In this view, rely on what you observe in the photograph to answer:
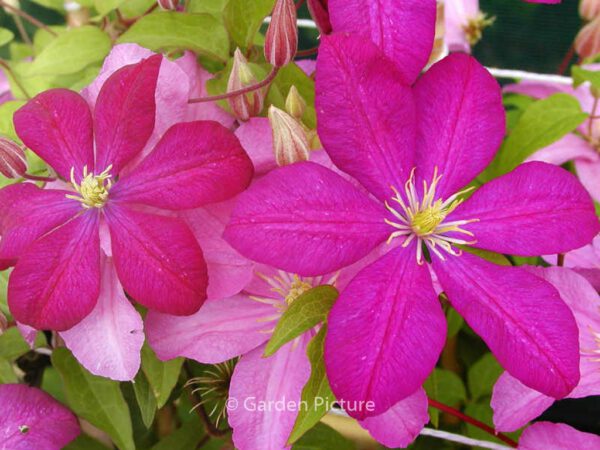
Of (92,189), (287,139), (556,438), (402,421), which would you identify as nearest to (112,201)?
(92,189)

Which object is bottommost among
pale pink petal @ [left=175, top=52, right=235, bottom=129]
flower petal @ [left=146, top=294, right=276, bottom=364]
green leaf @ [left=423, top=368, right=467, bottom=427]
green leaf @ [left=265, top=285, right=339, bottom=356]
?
green leaf @ [left=423, top=368, right=467, bottom=427]

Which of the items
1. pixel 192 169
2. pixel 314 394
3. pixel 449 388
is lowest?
pixel 449 388

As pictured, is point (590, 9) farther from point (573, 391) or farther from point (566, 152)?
point (573, 391)

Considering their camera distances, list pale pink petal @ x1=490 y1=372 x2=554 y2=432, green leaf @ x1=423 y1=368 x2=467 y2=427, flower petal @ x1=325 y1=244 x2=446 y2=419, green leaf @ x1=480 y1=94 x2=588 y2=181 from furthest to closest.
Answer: green leaf @ x1=423 y1=368 x2=467 y2=427
green leaf @ x1=480 y1=94 x2=588 y2=181
pale pink petal @ x1=490 y1=372 x2=554 y2=432
flower petal @ x1=325 y1=244 x2=446 y2=419

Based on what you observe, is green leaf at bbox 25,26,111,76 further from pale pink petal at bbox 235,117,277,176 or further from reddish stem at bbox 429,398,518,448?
reddish stem at bbox 429,398,518,448

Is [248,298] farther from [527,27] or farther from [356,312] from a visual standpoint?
[527,27]

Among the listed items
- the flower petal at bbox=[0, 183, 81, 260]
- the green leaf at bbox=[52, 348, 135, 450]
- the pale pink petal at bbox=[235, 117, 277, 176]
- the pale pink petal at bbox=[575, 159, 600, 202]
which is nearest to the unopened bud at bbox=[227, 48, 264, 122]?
the pale pink petal at bbox=[235, 117, 277, 176]
